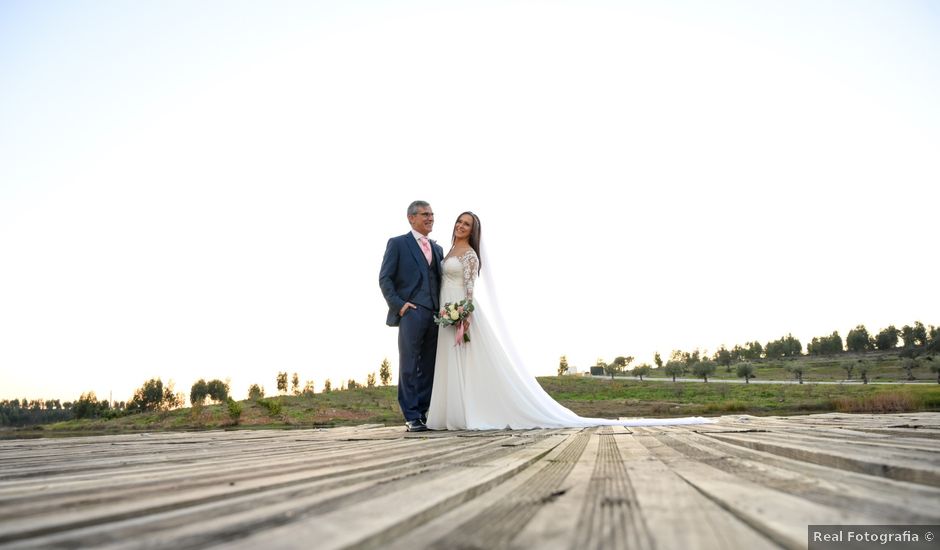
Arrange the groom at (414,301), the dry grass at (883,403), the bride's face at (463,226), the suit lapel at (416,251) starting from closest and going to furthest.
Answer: the groom at (414,301), the suit lapel at (416,251), the bride's face at (463,226), the dry grass at (883,403)

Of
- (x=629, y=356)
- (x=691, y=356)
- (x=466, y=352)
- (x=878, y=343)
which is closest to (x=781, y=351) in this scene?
(x=878, y=343)

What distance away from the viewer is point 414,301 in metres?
6.75

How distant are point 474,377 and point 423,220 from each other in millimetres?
2154

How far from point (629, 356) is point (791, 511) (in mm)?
88523

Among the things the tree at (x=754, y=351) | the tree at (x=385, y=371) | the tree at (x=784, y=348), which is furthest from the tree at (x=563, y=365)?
the tree at (x=784, y=348)

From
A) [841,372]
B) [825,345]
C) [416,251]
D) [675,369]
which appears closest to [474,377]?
[416,251]

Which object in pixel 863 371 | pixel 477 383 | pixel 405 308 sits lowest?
pixel 863 371

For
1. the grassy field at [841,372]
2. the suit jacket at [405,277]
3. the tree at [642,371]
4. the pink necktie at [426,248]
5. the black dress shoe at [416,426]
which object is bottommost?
the grassy field at [841,372]

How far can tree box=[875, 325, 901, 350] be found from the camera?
104 m

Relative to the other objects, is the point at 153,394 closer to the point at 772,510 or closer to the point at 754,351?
the point at 772,510

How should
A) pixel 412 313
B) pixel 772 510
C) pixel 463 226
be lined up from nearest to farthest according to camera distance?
pixel 772 510 → pixel 412 313 → pixel 463 226

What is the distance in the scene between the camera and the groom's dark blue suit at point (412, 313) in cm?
659

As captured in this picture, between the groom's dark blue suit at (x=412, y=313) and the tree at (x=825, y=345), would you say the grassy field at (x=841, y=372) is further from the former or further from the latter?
the groom's dark blue suit at (x=412, y=313)

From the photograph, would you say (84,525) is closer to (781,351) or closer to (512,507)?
(512,507)
